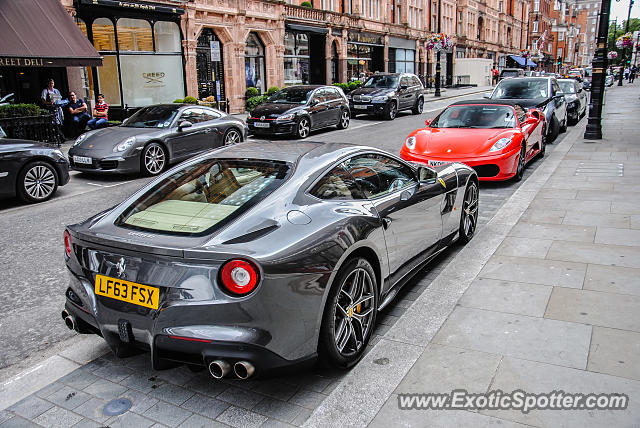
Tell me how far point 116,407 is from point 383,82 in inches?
888

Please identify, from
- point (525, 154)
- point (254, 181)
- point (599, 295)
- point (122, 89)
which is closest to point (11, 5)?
point (122, 89)

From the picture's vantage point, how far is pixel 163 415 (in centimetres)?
301

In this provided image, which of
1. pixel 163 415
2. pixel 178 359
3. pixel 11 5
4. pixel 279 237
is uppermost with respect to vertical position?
pixel 11 5

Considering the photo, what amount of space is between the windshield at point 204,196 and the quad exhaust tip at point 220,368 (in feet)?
2.42

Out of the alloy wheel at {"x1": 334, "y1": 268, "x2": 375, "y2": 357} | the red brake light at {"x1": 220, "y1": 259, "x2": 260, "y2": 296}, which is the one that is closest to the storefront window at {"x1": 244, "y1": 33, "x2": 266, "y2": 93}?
the alloy wheel at {"x1": 334, "y1": 268, "x2": 375, "y2": 357}

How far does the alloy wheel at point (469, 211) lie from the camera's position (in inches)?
236

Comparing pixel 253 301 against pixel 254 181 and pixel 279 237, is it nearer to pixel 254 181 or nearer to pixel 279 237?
pixel 279 237

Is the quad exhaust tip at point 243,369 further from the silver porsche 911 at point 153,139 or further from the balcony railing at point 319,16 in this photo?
the balcony railing at point 319,16

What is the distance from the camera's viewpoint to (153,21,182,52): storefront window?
21.5m

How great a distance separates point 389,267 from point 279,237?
129 cm

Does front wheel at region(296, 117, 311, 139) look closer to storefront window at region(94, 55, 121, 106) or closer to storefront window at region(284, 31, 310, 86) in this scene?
storefront window at region(94, 55, 121, 106)

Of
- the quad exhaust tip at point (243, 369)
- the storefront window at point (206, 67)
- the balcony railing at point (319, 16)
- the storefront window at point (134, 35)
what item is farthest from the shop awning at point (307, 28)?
the quad exhaust tip at point (243, 369)

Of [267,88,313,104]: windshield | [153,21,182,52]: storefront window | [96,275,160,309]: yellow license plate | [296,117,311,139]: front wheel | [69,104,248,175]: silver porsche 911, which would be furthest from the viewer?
[153,21,182,52]: storefront window

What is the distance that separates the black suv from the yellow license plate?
66.6 feet
